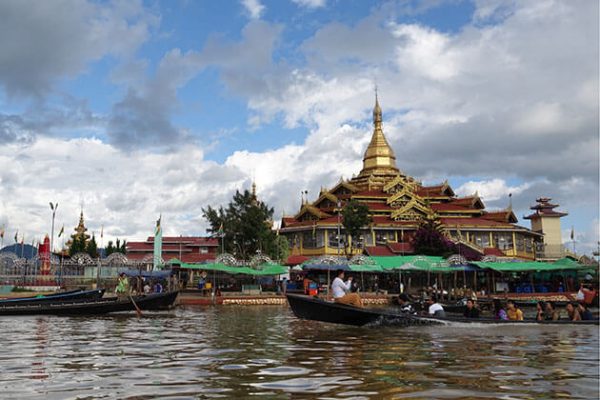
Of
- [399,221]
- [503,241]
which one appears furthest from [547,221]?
[399,221]

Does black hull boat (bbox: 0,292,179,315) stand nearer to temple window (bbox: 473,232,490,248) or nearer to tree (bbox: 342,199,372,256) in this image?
tree (bbox: 342,199,372,256)

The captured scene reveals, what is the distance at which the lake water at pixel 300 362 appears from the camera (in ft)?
24.4

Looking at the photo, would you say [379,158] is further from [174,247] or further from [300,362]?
[300,362]

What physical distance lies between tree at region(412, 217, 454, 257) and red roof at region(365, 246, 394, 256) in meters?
2.58

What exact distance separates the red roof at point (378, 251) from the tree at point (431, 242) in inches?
102

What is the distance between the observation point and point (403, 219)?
174 ft

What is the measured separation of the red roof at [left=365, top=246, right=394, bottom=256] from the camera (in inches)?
1869

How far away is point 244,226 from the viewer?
43.7m

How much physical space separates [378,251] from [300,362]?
127 feet

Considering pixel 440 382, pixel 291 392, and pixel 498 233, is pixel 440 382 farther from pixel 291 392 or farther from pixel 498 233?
pixel 498 233

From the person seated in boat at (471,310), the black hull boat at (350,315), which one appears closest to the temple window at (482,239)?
the person seated in boat at (471,310)

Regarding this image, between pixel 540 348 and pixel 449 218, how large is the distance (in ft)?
140

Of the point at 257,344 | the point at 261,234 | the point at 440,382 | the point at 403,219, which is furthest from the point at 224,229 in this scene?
the point at 440,382

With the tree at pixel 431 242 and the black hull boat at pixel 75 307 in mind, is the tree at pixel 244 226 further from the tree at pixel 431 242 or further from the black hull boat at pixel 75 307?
the black hull boat at pixel 75 307
